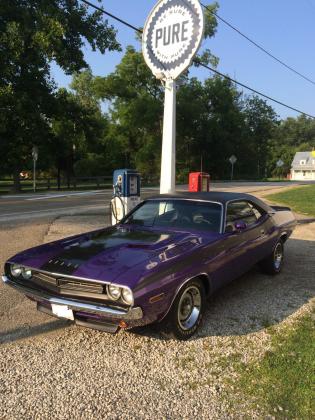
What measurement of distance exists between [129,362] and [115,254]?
99cm

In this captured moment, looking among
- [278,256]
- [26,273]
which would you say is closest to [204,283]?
[26,273]

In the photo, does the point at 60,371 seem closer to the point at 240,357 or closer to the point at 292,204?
the point at 240,357

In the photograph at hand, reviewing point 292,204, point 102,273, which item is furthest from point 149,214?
point 292,204

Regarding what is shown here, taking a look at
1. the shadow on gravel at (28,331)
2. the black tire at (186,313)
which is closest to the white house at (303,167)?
the black tire at (186,313)

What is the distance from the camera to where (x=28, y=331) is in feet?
13.7

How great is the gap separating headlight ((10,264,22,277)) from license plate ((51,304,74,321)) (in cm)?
Answer: 67

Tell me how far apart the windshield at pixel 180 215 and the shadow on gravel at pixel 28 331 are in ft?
5.27

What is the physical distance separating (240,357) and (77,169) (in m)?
43.6

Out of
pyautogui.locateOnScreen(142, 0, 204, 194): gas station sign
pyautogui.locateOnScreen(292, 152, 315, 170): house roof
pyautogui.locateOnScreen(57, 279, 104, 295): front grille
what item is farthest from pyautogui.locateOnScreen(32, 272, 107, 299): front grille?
pyautogui.locateOnScreen(292, 152, 315, 170): house roof

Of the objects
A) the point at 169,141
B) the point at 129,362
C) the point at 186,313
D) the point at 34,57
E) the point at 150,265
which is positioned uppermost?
the point at 34,57

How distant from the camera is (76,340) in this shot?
3977 mm

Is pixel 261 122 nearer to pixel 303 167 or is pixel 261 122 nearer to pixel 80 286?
pixel 303 167

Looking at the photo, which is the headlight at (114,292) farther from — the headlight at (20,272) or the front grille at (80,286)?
the headlight at (20,272)

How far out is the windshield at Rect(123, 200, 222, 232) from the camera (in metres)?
5.00
